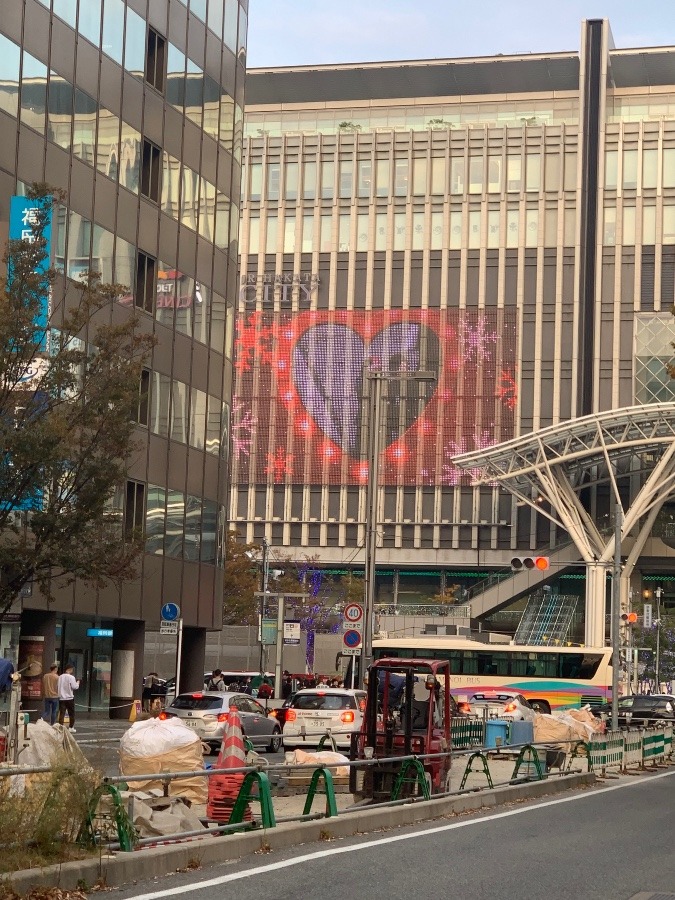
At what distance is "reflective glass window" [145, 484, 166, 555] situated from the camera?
43875 millimetres

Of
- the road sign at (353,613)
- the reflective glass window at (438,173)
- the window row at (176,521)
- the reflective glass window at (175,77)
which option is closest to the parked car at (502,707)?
the road sign at (353,613)

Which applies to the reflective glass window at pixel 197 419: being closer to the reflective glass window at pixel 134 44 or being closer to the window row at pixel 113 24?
the reflective glass window at pixel 134 44

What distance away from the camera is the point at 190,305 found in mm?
46594

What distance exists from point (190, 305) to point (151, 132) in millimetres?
5409

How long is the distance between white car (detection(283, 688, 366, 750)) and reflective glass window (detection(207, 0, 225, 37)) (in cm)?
2525

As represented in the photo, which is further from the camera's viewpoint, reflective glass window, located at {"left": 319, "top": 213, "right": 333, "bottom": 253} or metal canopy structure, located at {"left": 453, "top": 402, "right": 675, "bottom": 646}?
reflective glass window, located at {"left": 319, "top": 213, "right": 333, "bottom": 253}

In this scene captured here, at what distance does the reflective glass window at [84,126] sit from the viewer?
3984 cm

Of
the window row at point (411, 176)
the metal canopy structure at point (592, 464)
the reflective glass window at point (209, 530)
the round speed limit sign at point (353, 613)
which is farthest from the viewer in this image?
the window row at point (411, 176)

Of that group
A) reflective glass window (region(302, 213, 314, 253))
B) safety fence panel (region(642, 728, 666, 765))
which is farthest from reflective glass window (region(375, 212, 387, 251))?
safety fence panel (region(642, 728, 666, 765))

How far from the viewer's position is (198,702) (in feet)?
107

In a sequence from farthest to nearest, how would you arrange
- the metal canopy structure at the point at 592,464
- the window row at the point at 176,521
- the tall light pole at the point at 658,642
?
the tall light pole at the point at 658,642, the metal canopy structure at the point at 592,464, the window row at the point at 176,521

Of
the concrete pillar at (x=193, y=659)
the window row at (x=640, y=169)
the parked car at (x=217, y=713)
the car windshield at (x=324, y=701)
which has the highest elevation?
the window row at (x=640, y=169)

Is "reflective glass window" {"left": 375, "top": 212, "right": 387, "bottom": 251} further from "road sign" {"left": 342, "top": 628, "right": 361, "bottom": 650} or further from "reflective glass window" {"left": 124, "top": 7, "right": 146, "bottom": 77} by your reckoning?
"road sign" {"left": 342, "top": 628, "right": 361, "bottom": 650}

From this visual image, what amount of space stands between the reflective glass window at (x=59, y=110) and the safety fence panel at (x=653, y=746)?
2066 centimetres
